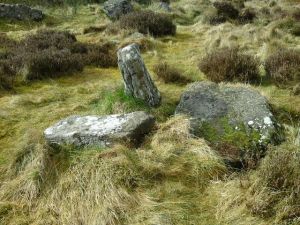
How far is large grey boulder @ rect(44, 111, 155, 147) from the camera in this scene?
564 centimetres

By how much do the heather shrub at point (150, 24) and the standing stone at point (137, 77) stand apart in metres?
6.79

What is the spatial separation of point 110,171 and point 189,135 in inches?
54.2

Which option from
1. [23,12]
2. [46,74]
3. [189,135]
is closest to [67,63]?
[46,74]

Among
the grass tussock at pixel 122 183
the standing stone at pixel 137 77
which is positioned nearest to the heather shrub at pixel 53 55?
the standing stone at pixel 137 77

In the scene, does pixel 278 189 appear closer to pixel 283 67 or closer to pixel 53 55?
pixel 283 67

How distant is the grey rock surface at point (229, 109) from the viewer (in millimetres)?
5871

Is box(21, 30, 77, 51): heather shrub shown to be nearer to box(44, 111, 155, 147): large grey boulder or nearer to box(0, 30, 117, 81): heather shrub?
box(0, 30, 117, 81): heather shrub

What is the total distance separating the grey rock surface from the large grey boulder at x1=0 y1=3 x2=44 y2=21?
13347 millimetres

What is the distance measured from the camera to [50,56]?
33.0 feet

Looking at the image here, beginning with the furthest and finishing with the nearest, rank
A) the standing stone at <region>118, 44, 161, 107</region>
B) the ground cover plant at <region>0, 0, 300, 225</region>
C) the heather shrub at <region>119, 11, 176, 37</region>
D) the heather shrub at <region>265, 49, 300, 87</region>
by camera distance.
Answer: the heather shrub at <region>119, 11, 176, 37</region>
the heather shrub at <region>265, 49, 300, 87</region>
the standing stone at <region>118, 44, 161, 107</region>
the ground cover plant at <region>0, 0, 300, 225</region>

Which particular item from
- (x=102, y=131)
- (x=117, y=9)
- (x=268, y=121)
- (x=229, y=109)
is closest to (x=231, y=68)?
(x=229, y=109)

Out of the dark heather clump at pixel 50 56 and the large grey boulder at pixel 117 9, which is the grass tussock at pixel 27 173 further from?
the large grey boulder at pixel 117 9

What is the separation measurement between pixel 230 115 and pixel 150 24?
860 cm

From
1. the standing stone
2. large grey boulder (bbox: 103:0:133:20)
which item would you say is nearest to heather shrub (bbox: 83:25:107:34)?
large grey boulder (bbox: 103:0:133:20)
